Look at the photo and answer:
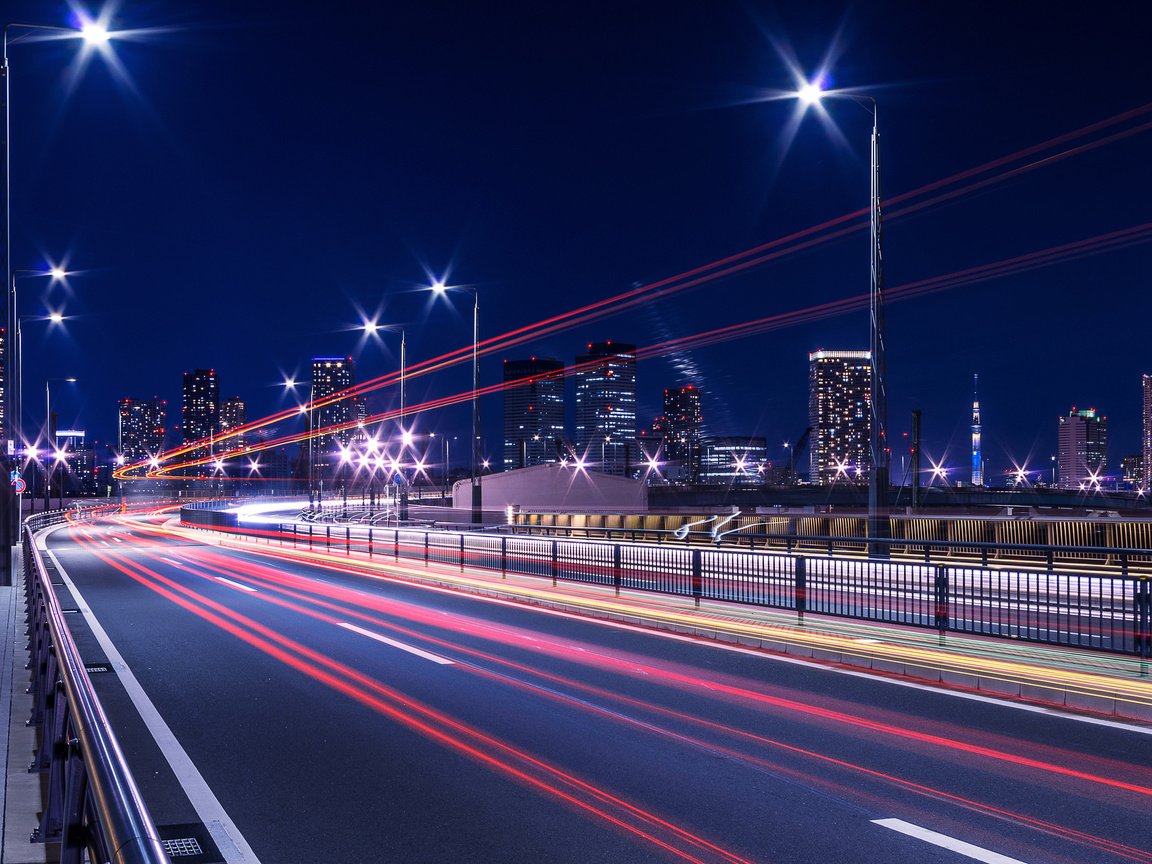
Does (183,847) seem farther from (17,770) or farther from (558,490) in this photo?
(558,490)

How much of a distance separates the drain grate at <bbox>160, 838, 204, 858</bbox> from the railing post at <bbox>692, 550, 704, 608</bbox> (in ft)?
40.2

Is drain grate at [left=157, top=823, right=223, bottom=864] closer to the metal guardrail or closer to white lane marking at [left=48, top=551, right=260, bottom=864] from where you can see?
white lane marking at [left=48, top=551, right=260, bottom=864]

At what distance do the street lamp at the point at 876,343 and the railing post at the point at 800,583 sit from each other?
4321mm

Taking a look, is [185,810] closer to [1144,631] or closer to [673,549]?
[1144,631]

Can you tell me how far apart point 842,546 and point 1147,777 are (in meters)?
25.1

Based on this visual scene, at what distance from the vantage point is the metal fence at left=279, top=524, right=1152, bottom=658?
11.9 meters

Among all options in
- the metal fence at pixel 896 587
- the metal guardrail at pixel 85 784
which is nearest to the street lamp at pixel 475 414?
the metal fence at pixel 896 587

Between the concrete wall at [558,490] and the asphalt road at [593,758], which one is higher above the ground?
the concrete wall at [558,490]

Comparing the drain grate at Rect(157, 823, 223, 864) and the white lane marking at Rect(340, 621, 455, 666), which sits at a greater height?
the drain grate at Rect(157, 823, 223, 864)

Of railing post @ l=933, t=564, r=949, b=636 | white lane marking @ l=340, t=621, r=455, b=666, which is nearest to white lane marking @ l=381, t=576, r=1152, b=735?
railing post @ l=933, t=564, r=949, b=636

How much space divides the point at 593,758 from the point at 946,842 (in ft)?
9.47

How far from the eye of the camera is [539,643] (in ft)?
46.2

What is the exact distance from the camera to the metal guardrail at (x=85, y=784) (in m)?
2.75

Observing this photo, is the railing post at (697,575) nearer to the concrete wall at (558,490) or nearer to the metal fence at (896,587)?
the metal fence at (896,587)
